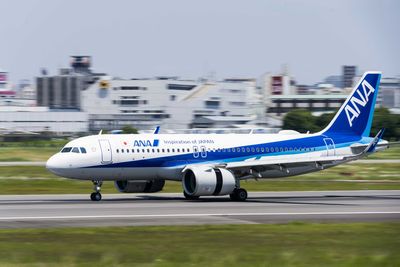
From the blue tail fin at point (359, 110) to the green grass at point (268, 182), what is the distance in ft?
17.6

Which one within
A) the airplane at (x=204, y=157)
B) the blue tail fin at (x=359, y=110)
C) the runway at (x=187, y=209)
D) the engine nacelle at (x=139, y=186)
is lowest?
the runway at (x=187, y=209)

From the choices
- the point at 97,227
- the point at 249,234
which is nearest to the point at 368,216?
the point at 249,234

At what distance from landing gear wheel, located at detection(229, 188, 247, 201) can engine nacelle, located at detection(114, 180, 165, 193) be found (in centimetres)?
435

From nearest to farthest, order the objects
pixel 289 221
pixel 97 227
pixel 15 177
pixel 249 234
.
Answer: pixel 249 234 → pixel 97 227 → pixel 289 221 → pixel 15 177

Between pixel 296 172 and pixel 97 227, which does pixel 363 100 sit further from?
pixel 97 227

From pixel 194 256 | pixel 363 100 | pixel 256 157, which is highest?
pixel 363 100

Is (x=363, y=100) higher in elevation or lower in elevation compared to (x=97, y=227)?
higher

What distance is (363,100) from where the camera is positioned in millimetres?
48875

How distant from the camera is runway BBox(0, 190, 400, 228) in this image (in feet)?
101

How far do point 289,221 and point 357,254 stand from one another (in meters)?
10.4

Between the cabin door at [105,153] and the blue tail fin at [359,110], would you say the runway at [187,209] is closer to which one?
the cabin door at [105,153]

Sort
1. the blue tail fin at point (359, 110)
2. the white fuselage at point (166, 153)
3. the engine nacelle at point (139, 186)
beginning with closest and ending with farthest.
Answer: the white fuselage at point (166, 153) → the engine nacelle at point (139, 186) → the blue tail fin at point (359, 110)

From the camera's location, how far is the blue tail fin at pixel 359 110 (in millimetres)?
48594

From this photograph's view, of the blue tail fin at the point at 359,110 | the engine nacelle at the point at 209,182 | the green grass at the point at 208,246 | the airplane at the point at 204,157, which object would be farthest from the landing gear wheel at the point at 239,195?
the green grass at the point at 208,246
